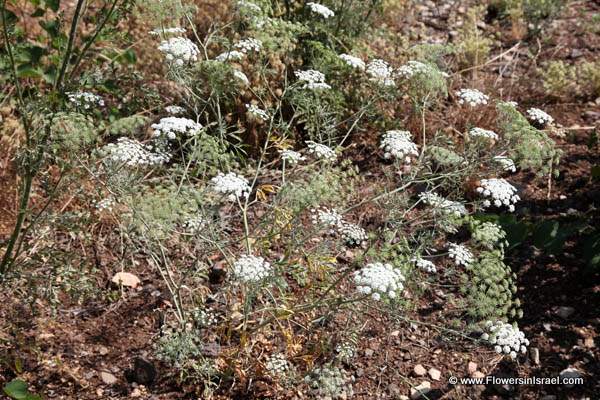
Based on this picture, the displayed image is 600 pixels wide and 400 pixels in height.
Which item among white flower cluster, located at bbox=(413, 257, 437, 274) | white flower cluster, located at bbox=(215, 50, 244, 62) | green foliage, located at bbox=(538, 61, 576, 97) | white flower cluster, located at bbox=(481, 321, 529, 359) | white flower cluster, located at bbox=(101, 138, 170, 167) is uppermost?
white flower cluster, located at bbox=(215, 50, 244, 62)

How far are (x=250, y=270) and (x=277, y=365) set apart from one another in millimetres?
633

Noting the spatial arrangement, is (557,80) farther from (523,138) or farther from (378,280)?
(378,280)

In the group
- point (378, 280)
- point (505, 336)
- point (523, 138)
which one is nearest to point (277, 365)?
point (378, 280)

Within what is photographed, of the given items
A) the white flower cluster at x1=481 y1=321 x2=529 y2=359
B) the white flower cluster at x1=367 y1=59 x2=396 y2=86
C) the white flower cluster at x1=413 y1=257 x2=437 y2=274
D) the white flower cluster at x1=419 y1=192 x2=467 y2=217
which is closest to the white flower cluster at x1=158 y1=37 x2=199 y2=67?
the white flower cluster at x1=367 y1=59 x2=396 y2=86

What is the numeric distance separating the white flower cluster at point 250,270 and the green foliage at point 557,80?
3811 millimetres

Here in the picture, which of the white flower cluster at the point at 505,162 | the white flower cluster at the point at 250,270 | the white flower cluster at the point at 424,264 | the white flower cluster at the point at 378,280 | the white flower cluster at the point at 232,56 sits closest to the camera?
the white flower cluster at the point at 378,280

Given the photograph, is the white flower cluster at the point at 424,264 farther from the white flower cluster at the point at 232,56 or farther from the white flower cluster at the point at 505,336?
the white flower cluster at the point at 232,56

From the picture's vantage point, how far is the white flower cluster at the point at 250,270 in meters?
2.92

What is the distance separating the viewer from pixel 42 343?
3643 mm

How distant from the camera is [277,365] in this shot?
3324 mm

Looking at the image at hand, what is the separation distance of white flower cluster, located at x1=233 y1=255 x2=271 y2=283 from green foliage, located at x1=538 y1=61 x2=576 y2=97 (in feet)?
12.5

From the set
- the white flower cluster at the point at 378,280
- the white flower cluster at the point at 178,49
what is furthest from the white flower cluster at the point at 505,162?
the white flower cluster at the point at 178,49

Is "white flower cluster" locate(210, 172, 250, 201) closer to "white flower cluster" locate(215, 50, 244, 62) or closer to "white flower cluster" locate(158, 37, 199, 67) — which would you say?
"white flower cluster" locate(158, 37, 199, 67)

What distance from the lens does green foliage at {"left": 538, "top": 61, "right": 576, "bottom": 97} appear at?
231 inches
